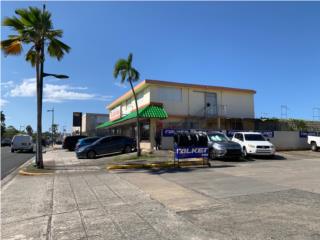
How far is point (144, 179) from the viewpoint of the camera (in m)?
13.0

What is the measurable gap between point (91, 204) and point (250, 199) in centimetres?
417

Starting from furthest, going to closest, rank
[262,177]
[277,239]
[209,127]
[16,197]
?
[209,127], [262,177], [16,197], [277,239]

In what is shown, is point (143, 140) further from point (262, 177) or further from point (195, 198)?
point (195, 198)

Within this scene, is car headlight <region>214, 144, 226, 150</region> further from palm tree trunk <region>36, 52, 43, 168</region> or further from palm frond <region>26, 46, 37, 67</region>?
palm frond <region>26, 46, 37, 67</region>

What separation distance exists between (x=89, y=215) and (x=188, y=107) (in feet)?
76.0

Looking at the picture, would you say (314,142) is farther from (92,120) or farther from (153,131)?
Result: (92,120)

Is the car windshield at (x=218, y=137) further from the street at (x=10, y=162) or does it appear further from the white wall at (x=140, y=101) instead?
the street at (x=10, y=162)

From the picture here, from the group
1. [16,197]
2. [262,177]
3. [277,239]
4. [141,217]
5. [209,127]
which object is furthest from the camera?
[209,127]

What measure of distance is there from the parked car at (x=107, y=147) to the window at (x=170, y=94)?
4.84 m

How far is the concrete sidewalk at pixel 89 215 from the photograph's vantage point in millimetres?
6082

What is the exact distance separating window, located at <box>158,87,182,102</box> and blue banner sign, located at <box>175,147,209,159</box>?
11.7 m

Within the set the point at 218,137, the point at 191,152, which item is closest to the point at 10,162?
the point at 191,152

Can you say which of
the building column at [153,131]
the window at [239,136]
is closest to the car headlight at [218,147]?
the window at [239,136]

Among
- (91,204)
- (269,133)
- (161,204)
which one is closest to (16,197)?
(91,204)
